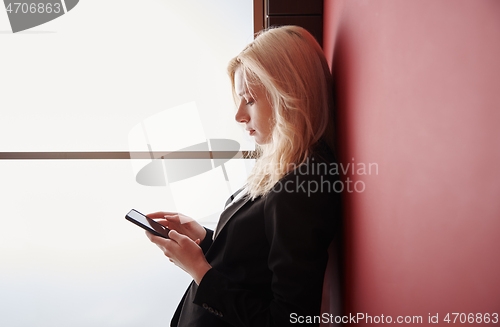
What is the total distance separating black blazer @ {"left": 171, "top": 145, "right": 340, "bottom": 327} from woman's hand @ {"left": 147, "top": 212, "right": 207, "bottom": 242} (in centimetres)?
30

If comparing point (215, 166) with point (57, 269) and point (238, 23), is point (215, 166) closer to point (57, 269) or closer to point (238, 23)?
point (238, 23)

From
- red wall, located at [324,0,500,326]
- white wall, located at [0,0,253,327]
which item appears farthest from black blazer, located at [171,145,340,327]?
white wall, located at [0,0,253,327]

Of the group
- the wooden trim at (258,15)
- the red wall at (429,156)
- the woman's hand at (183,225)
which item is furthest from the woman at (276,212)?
the wooden trim at (258,15)

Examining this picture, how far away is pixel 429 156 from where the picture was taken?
38cm

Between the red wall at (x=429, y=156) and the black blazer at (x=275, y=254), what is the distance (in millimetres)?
109

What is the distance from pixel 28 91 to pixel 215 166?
100 cm

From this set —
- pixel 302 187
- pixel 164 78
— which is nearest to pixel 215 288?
pixel 302 187

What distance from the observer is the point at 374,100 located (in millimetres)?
617

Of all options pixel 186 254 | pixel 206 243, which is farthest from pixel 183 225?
pixel 186 254

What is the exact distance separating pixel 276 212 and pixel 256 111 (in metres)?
0.33

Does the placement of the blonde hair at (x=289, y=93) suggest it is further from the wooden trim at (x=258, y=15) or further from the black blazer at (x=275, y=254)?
the wooden trim at (x=258, y=15)

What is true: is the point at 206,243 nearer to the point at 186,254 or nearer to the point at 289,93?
the point at 186,254

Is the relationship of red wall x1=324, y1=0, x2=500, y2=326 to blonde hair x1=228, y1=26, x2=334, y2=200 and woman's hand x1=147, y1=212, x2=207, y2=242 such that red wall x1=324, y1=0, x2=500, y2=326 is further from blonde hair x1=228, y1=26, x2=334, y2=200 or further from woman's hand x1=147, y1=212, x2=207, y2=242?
woman's hand x1=147, y1=212, x2=207, y2=242

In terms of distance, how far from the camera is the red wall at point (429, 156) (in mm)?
282
